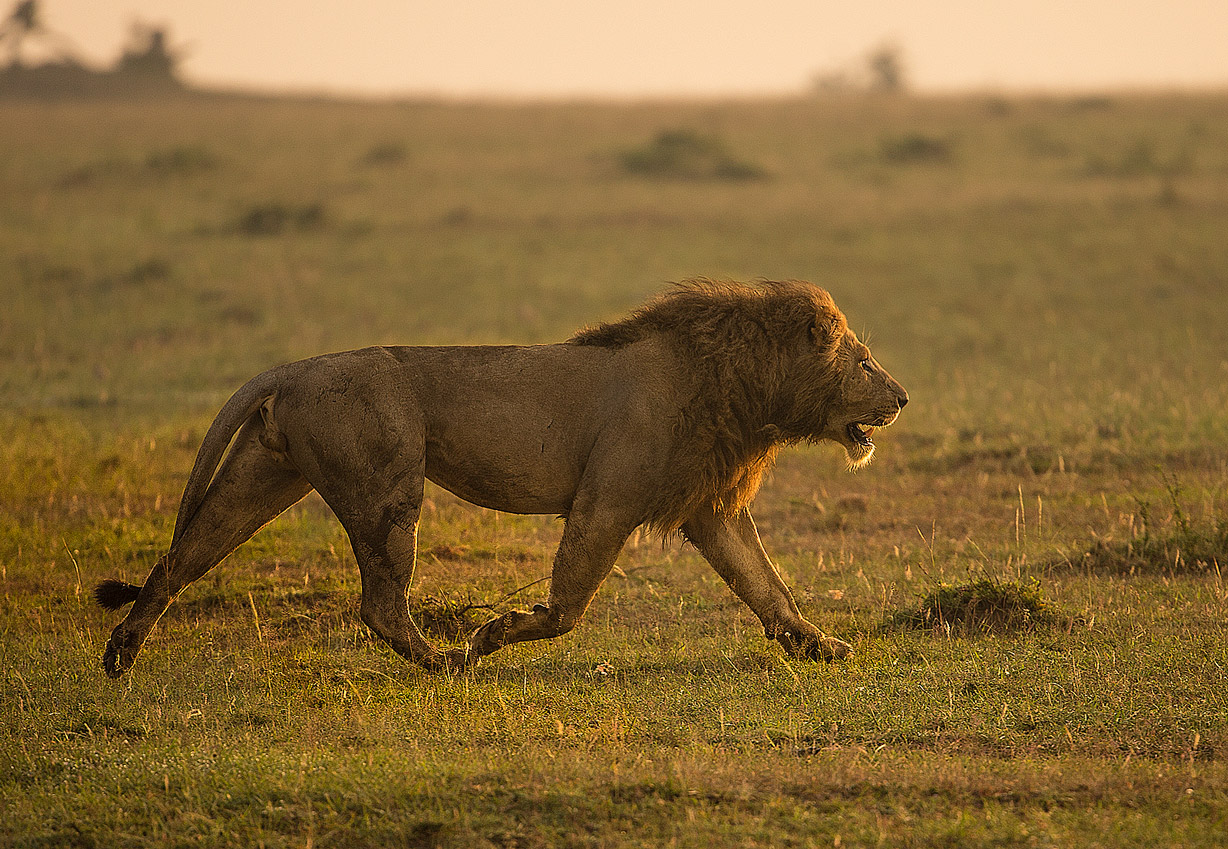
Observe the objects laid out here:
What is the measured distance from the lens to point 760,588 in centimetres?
624

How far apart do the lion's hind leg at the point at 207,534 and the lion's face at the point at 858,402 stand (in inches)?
101

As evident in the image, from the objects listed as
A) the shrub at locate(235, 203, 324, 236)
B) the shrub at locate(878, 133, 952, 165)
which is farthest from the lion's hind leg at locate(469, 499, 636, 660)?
the shrub at locate(878, 133, 952, 165)

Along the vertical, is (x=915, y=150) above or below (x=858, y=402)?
above

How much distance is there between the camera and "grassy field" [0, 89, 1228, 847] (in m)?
4.45

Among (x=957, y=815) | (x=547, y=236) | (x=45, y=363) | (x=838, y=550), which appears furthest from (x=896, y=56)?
(x=957, y=815)

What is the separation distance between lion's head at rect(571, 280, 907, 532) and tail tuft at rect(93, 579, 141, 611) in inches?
95.4

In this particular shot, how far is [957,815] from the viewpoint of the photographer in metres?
4.25

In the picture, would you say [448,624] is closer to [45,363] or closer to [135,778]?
[135,778]

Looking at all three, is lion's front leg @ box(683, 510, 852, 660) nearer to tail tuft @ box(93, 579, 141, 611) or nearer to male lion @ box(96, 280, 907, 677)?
male lion @ box(96, 280, 907, 677)

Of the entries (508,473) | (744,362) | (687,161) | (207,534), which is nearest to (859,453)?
(744,362)

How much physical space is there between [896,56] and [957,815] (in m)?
56.1

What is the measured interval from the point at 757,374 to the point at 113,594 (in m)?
3.18

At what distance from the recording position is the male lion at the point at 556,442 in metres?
5.83

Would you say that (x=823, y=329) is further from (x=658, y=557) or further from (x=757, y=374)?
(x=658, y=557)
